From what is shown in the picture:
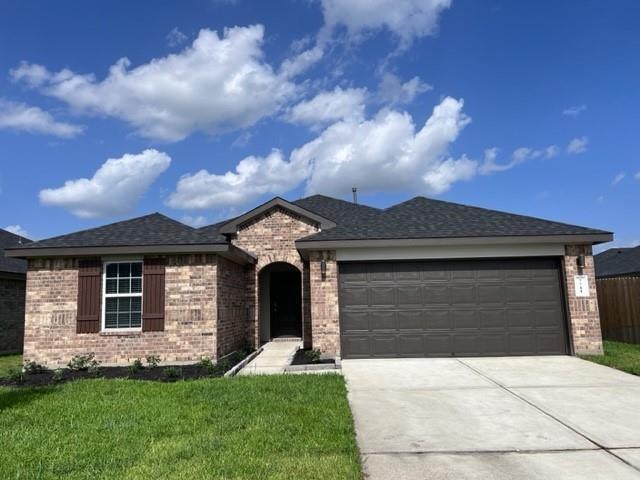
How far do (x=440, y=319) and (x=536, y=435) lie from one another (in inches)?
220

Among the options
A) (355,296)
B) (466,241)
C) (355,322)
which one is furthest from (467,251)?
(355,322)

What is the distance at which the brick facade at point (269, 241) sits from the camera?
14.3 metres

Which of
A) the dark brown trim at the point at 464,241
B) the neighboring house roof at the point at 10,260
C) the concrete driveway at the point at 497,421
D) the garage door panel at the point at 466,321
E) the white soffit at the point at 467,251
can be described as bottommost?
the concrete driveway at the point at 497,421

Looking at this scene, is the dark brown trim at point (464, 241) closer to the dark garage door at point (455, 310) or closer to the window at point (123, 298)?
the dark garage door at point (455, 310)

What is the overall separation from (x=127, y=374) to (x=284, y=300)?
735cm

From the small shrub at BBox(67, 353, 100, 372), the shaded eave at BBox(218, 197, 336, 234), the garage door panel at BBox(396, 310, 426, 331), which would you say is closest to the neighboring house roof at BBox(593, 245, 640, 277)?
the garage door panel at BBox(396, 310, 426, 331)

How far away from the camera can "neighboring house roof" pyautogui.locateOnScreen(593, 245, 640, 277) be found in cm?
1838

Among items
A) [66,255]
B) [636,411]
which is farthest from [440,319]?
[66,255]

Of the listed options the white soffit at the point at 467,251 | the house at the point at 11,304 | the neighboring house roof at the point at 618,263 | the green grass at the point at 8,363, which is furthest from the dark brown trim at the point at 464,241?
the house at the point at 11,304

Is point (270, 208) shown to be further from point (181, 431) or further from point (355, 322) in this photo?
point (181, 431)

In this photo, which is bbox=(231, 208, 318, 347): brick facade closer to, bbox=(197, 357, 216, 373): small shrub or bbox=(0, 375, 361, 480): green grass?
bbox=(197, 357, 216, 373): small shrub

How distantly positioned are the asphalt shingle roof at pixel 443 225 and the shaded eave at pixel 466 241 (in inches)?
3.4

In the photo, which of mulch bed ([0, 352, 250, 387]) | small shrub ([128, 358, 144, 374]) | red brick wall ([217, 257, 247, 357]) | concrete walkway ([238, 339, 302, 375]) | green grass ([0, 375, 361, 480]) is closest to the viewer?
green grass ([0, 375, 361, 480])

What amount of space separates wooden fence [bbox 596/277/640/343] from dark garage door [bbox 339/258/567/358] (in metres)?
4.33
